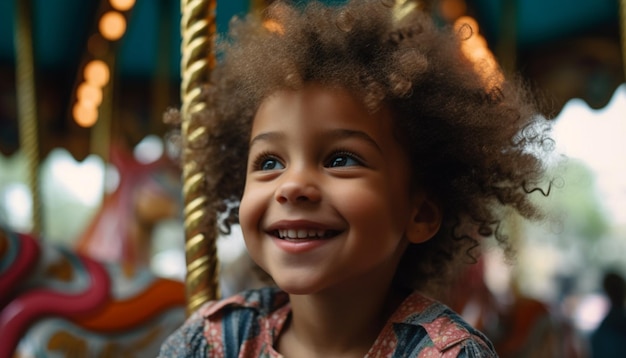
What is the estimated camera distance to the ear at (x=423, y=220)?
111cm

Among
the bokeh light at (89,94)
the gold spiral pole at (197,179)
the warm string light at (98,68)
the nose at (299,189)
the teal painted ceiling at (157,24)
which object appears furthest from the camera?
the bokeh light at (89,94)

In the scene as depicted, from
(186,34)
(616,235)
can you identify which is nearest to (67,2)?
(186,34)

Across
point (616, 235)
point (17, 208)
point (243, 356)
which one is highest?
point (243, 356)

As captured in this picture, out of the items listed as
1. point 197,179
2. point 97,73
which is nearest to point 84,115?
point 97,73

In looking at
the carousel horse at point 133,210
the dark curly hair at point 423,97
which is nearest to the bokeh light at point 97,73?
the carousel horse at point 133,210

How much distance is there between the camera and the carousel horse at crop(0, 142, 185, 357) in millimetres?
1741

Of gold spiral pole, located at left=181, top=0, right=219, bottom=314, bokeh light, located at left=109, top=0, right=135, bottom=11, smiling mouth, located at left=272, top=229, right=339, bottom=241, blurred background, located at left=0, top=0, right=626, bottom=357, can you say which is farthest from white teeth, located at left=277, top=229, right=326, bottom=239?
bokeh light, located at left=109, top=0, right=135, bottom=11

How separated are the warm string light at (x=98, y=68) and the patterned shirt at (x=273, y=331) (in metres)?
3.40

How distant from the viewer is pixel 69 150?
5.41 m

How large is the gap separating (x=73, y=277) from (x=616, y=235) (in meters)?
16.4

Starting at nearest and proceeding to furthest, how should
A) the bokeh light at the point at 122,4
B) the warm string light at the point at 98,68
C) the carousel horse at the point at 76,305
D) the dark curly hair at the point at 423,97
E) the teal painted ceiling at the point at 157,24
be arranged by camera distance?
1. the dark curly hair at the point at 423,97
2. the carousel horse at the point at 76,305
3. the teal painted ceiling at the point at 157,24
4. the bokeh light at the point at 122,4
5. the warm string light at the point at 98,68

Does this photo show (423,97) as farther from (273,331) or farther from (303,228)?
(273,331)

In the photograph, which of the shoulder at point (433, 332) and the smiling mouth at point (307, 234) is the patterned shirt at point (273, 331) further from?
Result: the smiling mouth at point (307, 234)

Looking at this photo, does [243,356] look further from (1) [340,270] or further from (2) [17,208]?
(2) [17,208]
